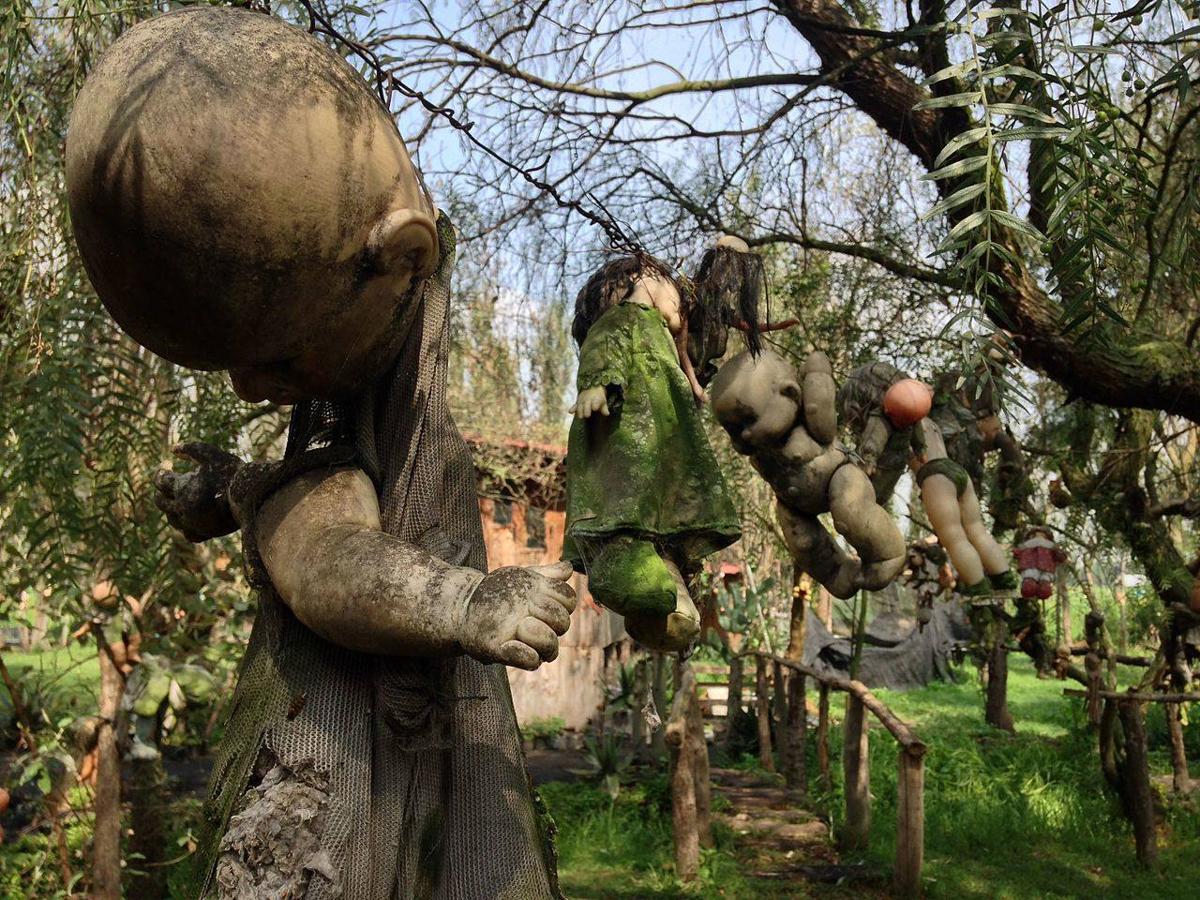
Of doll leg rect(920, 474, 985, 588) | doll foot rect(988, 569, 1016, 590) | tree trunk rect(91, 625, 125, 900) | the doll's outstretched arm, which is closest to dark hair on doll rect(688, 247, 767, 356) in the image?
the doll's outstretched arm

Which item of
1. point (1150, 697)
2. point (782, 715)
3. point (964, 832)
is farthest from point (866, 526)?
→ point (782, 715)

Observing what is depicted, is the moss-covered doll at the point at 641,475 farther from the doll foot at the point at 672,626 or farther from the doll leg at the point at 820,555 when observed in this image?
the doll leg at the point at 820,555

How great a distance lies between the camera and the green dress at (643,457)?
1671 millimetres

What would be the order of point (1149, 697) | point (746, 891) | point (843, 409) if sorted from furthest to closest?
point (746, 891)
point (1149, 697)
point (843, 409)

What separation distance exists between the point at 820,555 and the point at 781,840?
493 cm

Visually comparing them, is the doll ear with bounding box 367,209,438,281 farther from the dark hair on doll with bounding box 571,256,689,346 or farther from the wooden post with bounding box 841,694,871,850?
the wooden post with bounding box 841,694,871,850

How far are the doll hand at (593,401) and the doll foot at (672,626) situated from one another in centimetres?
25

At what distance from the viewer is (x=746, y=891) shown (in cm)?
576

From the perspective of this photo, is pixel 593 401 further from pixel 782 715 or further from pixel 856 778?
pixel 782 715

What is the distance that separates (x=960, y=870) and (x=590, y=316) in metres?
5.15

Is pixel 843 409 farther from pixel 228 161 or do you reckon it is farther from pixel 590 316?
pixel 228 161

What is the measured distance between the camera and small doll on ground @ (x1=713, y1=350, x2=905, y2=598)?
2078 millimetres

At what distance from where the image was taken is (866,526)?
218 centimetres

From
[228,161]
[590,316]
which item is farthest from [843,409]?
[228,161]
